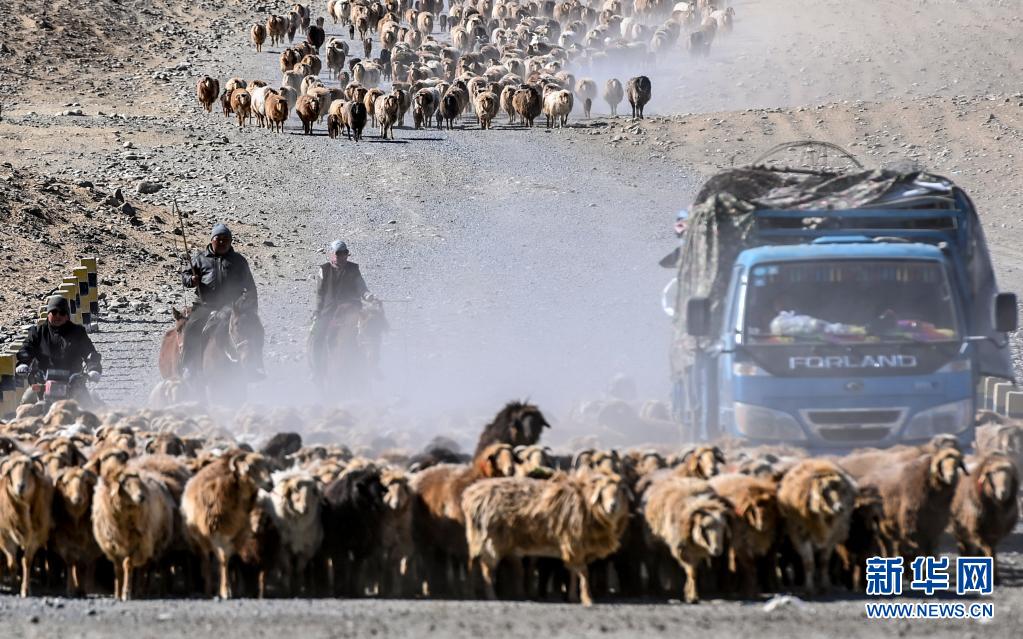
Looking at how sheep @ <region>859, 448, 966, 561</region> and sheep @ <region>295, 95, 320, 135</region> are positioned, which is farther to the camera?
sheep @ <region>295, 95, 320, 135</region>

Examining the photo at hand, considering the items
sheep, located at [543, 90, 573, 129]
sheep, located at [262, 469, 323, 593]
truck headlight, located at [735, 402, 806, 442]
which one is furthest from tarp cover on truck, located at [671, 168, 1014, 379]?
sheep, located at [543, 90, 573, 129]

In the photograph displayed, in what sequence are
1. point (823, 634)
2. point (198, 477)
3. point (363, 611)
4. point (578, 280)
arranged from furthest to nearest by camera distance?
point (578, 280) → point (198, 477) → point (363, 611) → point (823, 634)

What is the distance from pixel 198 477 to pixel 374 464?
1.18 meters

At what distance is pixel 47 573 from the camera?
10555 millimetres

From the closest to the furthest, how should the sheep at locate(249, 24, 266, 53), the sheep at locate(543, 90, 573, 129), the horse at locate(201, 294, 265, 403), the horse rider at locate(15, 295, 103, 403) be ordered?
the horse rider at locate(15, 295, 103, 403) < the horse at locate(201, 294, 265, 403) < the sheep at locate(543, 90, 573, 129) < the sheep at locate(249, 24, 266, 53)

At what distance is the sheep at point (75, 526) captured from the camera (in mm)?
9953

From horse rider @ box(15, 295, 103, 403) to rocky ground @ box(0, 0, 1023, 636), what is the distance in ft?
8.47

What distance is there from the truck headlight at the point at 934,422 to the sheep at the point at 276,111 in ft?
84.6

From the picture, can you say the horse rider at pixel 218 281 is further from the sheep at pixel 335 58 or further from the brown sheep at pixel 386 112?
the sheep at pixel 335 58

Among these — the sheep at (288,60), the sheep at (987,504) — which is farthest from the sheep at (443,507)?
the sheep at (288,60)

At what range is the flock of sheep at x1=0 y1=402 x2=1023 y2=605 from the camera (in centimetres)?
952

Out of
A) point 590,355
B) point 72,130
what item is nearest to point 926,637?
point 590,355

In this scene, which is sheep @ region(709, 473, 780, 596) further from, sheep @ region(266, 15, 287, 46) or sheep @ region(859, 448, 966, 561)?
sheep @ region(266, 15, 287, 46)

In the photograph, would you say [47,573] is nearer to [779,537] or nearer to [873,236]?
[779,537]
